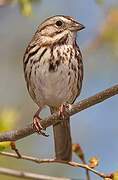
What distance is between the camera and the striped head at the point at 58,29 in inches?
210

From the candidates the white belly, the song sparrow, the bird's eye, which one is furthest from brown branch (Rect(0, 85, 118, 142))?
the bird's eye

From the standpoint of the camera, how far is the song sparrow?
5.14m

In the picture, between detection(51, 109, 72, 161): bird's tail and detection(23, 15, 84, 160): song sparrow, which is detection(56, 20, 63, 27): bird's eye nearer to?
detection(23, 15, 84, 160): song sparrow

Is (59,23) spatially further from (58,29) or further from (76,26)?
(76,26)

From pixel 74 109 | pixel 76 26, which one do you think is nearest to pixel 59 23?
pixel 76 26

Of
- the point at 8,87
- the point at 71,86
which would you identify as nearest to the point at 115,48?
the point at 71,86

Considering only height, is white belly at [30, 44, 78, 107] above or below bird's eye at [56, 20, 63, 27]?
below

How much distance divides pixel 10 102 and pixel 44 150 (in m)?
0.67

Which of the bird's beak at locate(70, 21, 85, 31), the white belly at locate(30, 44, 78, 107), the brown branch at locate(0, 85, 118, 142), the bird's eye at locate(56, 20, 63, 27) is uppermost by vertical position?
the bird's eye at locate(56, 20, 63, 27)

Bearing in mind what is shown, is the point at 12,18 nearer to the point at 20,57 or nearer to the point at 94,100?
the point at 20,57

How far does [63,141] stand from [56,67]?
0.82 m

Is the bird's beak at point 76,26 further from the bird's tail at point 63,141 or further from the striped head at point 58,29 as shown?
the bird's tail at point 63,141

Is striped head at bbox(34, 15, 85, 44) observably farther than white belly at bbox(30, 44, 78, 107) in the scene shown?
Yes

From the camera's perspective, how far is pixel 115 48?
5.40m
